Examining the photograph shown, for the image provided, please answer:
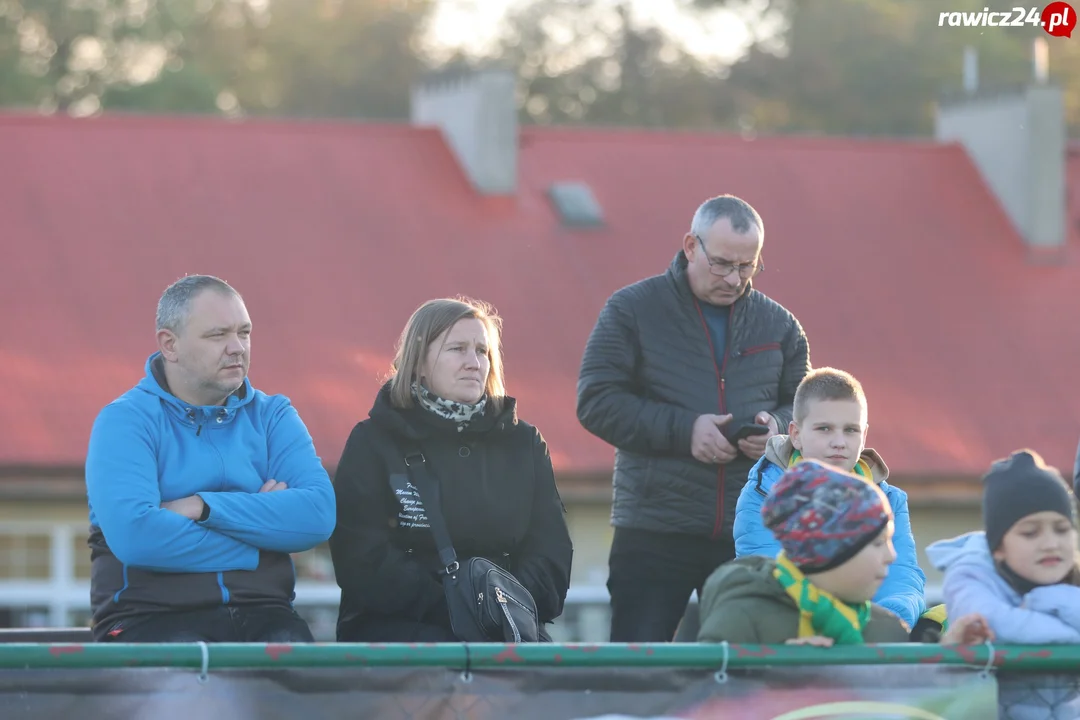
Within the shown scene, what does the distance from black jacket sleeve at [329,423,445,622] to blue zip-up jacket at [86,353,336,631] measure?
0.40 ft

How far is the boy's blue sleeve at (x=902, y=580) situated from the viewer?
5352mm

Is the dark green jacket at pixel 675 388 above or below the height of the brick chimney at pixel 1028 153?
below

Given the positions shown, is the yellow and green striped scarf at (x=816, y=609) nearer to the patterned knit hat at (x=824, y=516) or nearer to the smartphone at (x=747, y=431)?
the patterned knit hat at (x=824, y=516)

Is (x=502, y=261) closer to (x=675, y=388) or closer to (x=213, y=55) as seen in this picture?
(x=675, y=388)

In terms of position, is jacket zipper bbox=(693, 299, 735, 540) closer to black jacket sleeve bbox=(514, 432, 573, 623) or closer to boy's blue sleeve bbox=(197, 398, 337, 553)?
black jacket sleeve bbox=(514, 432, 573, 623)

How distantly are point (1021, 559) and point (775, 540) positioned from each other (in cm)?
97

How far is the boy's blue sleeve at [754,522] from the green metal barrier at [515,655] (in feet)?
3.92

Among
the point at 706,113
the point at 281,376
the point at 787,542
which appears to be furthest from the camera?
the point at 706,113

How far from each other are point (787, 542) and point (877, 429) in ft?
59.5

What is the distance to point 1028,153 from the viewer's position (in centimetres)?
2631

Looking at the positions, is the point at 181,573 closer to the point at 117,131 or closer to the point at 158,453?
the point at 158,453

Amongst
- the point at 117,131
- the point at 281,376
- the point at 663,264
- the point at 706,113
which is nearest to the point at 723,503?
the point at 281,376

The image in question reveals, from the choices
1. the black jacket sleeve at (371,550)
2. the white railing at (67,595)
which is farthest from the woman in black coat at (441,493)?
the white railing at (67,595)

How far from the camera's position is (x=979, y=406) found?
23.3 m
